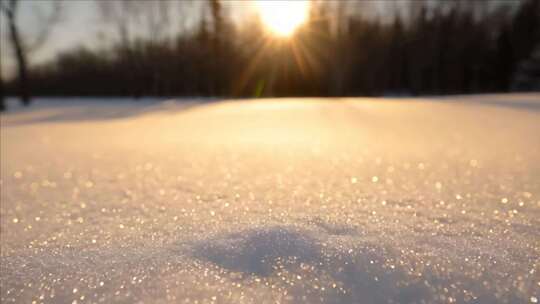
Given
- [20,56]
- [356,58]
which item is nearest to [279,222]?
[20,56]

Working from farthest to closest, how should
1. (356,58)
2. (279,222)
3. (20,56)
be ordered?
(356,58) → (20,56) → (279,222)

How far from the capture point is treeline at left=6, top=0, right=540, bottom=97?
15070 mm

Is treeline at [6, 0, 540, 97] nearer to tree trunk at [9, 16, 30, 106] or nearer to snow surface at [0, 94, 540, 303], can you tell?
tree trunk at [9, 16, 30, 106]

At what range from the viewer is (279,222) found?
0.94m

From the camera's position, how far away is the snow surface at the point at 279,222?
0.68 metres

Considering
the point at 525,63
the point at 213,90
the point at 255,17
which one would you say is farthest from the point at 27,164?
the point at 525,63

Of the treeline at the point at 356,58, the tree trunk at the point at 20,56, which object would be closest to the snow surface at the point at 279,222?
the tree trunk at the point at 20,56

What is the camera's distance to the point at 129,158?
5.82 ft

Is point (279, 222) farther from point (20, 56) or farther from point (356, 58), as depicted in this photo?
point (356, 58)

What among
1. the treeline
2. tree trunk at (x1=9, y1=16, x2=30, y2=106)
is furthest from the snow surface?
the treeline

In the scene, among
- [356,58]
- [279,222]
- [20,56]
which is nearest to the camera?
[279,222]

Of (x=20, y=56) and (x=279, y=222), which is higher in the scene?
(x=20, y=56)

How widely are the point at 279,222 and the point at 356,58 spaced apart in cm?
1804

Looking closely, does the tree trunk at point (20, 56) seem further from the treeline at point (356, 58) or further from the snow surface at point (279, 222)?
the snow surface at point (279, 222)
